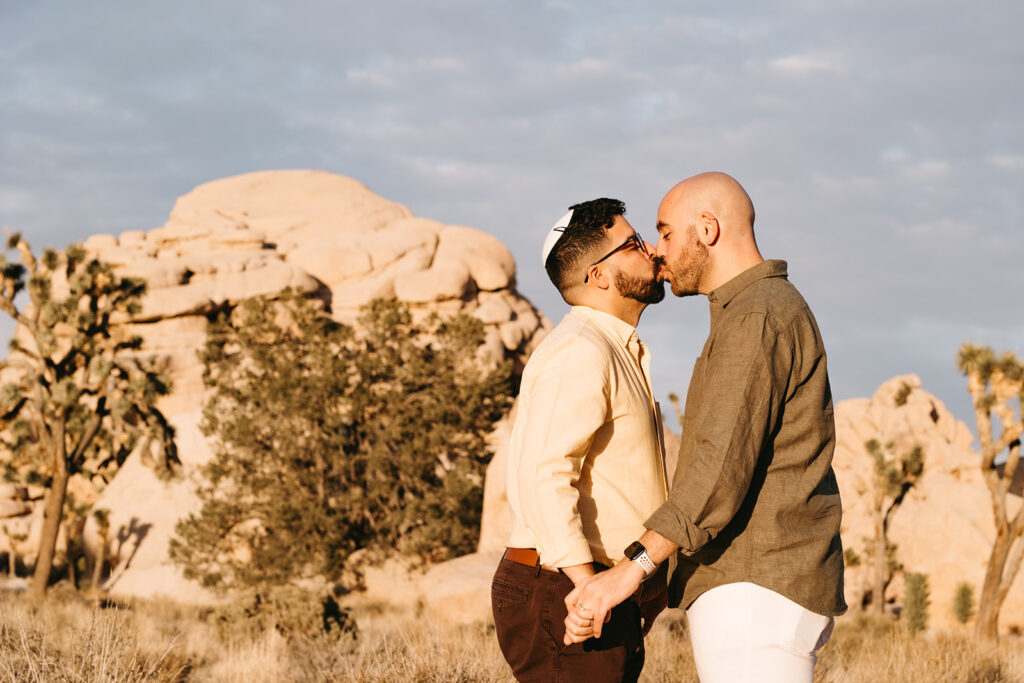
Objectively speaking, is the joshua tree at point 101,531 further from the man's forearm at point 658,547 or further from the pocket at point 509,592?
the man's forearm at point 658,547

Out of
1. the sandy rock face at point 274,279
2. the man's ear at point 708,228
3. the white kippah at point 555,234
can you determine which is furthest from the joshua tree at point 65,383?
the man's ear at point 708,228

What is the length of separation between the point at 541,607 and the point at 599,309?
1058 millimetres

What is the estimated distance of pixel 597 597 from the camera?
2.51 metres

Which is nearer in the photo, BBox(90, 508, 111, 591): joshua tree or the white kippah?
the white kippah

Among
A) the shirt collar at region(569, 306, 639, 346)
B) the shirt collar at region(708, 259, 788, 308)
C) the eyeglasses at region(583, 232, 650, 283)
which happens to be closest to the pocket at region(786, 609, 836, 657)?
the shirt collar at region(708, 259, 788, 308)

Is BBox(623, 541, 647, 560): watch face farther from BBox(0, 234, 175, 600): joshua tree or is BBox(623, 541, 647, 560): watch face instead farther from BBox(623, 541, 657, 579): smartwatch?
BBox(0, 234, 175, 600): joshua tree

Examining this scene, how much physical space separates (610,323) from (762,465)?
0.77 metres

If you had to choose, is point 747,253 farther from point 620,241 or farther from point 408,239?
point 408,239

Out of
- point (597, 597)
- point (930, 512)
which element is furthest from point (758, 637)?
point (930, 512)

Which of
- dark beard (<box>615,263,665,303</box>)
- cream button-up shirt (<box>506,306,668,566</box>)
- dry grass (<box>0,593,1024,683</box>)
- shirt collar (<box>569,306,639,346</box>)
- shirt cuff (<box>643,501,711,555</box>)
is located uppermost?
dark beard (<box>615,263,665,303</box>)

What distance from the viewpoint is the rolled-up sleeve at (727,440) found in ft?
7.98

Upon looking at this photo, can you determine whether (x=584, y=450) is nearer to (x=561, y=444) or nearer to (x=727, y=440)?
(x=561, y=444)

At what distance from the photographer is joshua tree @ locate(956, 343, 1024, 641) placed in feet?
56.6

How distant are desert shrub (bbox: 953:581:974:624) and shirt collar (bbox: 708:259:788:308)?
28.7m
